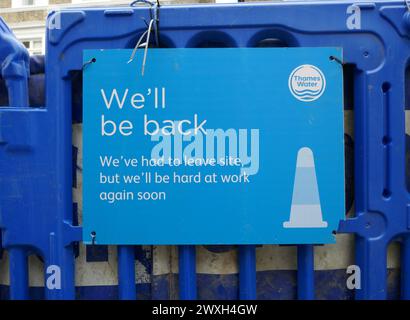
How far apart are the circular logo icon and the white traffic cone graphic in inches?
9.2

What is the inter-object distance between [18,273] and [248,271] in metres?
1.05

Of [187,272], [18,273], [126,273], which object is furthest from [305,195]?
[18,273]

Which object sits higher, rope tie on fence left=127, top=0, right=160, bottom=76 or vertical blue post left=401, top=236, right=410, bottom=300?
rope tie on fence left=127, top=0, right=160, bottom=76

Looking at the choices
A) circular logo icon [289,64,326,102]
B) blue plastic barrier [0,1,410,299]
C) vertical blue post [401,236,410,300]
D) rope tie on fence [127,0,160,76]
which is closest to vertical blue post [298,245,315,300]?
blue plastic barrier [0,1,410,299]

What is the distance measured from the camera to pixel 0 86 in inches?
74.5

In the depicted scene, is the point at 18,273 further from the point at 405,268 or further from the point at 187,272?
the point at 405,268

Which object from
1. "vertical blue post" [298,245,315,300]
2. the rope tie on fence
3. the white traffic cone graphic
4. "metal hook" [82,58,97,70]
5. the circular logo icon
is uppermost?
the rope tie on fence

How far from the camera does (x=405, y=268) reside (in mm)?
1771

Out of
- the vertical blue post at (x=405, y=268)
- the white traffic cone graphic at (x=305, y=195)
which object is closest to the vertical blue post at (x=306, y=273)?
the white traffic cone graphic at (x=305, y=195)

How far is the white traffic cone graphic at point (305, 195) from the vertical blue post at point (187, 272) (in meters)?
0.44

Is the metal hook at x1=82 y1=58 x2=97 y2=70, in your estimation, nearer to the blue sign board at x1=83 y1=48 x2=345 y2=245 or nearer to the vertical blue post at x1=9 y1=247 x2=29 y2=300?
the blue sign board at x1=83 y1=48 x2=345 y2=245

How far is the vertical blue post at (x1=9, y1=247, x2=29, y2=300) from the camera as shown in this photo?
5.80ft

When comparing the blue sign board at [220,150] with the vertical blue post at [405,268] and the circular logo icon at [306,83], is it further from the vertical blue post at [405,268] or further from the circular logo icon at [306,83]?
the vertical blue post at [405,268]

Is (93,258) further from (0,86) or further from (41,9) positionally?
(41,9)
